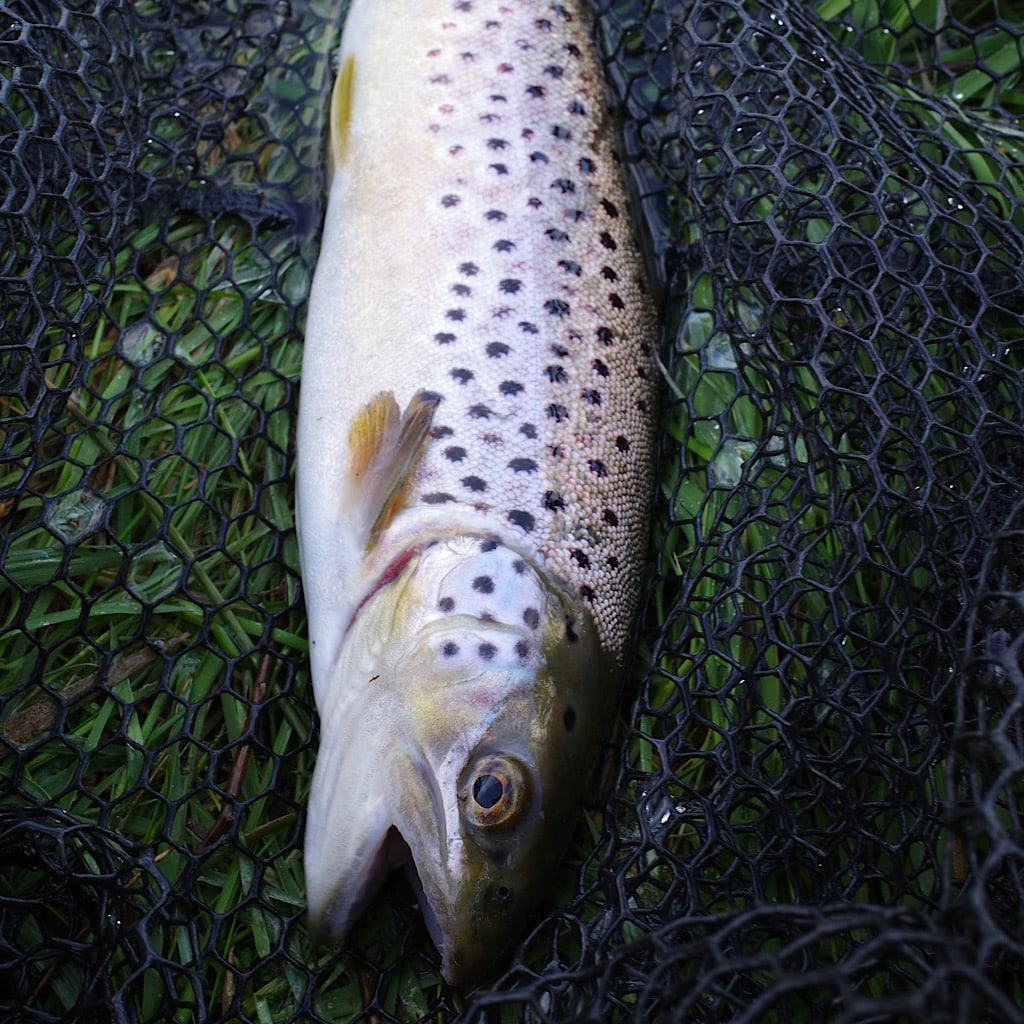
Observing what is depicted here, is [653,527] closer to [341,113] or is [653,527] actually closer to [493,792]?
[493,792]

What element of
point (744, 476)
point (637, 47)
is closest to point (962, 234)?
point (744, 476)

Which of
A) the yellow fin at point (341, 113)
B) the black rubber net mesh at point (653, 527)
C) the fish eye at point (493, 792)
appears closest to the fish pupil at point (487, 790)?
the fish eye at point (493, 792)

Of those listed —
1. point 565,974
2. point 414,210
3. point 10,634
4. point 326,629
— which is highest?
point 414,210

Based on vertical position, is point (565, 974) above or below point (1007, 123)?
below

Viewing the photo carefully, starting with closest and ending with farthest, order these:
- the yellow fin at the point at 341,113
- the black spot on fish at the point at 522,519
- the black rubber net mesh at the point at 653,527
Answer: the black rubber net mesh at the point at 653,527, the black spot on fish at the point at 522,519, the yellow fin at the point at 341,113

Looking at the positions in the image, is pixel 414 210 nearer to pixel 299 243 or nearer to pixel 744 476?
pixel 299 243

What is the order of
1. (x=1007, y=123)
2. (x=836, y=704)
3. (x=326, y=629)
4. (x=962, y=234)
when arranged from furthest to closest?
1. (x=1007, y=123)
2. (x=962, y=234)
3. (x=326, y=629)
4. (x=836, y=704)

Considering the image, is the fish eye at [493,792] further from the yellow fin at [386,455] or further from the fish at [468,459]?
the yellow fin at [386,455]
